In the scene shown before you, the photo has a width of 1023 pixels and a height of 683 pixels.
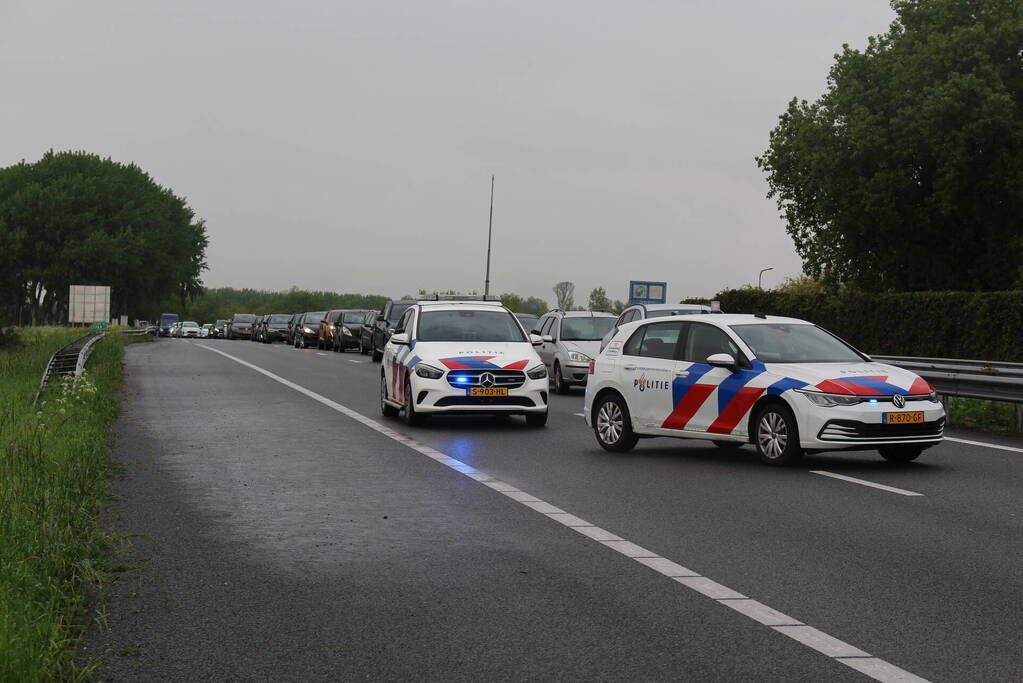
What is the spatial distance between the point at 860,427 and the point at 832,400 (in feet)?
1.14

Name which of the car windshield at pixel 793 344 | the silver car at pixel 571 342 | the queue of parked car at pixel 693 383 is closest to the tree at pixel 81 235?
the silver car at pixel 571 342

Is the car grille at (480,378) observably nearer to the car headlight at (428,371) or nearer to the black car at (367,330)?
the car headlight at (428,371)

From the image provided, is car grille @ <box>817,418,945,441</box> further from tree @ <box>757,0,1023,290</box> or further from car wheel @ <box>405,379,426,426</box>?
tree @ <box>757,0,1023,290</box>

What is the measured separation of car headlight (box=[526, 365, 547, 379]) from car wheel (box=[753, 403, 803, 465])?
15.1 feet

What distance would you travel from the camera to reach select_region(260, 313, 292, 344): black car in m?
72.4

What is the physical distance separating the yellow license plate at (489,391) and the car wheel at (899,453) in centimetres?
517

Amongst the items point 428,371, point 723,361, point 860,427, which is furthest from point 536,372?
Answer: point 860,427

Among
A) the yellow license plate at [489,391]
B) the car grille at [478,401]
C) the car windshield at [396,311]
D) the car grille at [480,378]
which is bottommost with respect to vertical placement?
the car grille at [478,401]

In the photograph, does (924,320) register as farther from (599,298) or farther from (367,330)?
(599,298)

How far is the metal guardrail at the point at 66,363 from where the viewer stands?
19531mm

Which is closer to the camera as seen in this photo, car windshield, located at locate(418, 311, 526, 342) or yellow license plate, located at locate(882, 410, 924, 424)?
yellow license plate, located at locate(882, 410, 924, 424)

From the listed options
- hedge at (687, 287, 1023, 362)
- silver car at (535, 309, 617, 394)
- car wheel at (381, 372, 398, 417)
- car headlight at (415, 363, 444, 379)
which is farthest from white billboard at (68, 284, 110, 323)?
car headlight at (415, 363, 444, 379)

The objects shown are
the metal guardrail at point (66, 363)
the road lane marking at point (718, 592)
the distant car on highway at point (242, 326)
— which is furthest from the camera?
the distant car on highway at point (242, 326)

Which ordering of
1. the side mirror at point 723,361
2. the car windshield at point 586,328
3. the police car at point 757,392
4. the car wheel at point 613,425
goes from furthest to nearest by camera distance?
1. the car windshield at point 586,328
2. the car wheel at point 613,425
3. the side mirror at point 723,361
4. the police car at point 757,392
